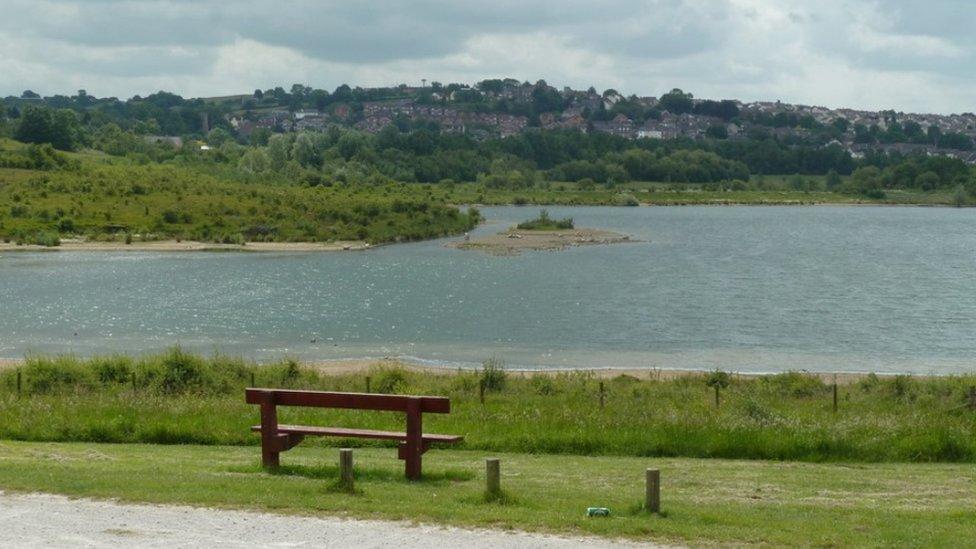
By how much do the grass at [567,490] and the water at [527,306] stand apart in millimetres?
26087

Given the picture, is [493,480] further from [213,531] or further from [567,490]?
[213,531]

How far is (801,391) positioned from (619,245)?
78.0 meters

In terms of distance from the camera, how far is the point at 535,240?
364ft

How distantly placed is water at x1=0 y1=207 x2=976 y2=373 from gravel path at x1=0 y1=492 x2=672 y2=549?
3096cm

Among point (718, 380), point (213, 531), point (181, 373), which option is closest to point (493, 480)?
point (213, 531)

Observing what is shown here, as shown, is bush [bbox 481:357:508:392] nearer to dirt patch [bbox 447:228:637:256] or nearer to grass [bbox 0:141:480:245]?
dirt patch [bbox 447:228:637:256]

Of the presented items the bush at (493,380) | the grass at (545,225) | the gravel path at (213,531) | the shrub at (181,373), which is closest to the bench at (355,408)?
the gravel path at (213,531)

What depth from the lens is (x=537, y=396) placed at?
2694 cm

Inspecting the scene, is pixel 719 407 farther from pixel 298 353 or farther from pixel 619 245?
pixel 619 245

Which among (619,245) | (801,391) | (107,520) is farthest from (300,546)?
(619,245)

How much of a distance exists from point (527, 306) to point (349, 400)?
48615 mm

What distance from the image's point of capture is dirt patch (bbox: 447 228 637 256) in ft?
343

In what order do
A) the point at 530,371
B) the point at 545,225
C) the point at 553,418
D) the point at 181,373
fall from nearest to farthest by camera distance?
the point at 553,418 < the point at 181,373 < the point at 530,371 < the point at 545,225

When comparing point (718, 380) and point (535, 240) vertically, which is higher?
point (718, 380)
